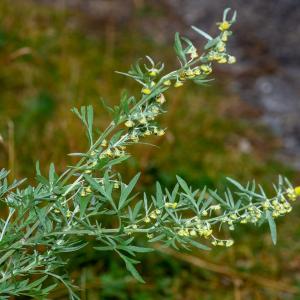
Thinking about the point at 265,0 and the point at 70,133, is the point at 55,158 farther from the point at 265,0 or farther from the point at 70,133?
the point at 265,0

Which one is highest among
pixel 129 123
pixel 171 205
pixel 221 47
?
pixel 221 47

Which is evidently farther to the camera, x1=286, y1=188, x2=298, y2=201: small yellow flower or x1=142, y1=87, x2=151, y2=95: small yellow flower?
x1=286, y1=188, x2=298, y2=201: small yellow flower

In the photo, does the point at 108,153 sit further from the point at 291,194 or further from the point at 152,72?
the point at 291,194

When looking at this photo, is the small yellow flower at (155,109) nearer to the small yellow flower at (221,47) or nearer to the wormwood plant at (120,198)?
the wormwood plant at (120,198)

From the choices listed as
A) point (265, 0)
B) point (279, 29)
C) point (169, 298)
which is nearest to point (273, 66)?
point (279, 29)

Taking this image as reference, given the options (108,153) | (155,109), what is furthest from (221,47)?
(108,153)

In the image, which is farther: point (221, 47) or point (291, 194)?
point (291, 194)

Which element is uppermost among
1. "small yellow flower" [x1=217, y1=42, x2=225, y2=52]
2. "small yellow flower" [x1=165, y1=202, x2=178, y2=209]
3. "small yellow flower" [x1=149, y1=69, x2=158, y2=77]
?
"small yellow flower" [x1=217, y1=42, x2=225, y2=52]

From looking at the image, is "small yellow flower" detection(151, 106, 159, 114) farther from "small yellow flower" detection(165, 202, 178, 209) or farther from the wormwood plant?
"small yellow flower" detection(165, 202, 178, 209)

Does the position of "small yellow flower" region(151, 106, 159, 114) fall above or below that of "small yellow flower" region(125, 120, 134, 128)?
above

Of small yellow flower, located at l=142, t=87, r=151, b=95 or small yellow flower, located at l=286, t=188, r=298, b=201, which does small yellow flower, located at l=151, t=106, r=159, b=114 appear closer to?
small yellow flower, located at l=142, t=87, r=151, b=95

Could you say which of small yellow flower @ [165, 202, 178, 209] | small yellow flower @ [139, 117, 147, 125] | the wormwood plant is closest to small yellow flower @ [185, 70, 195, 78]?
the wormwood plant
